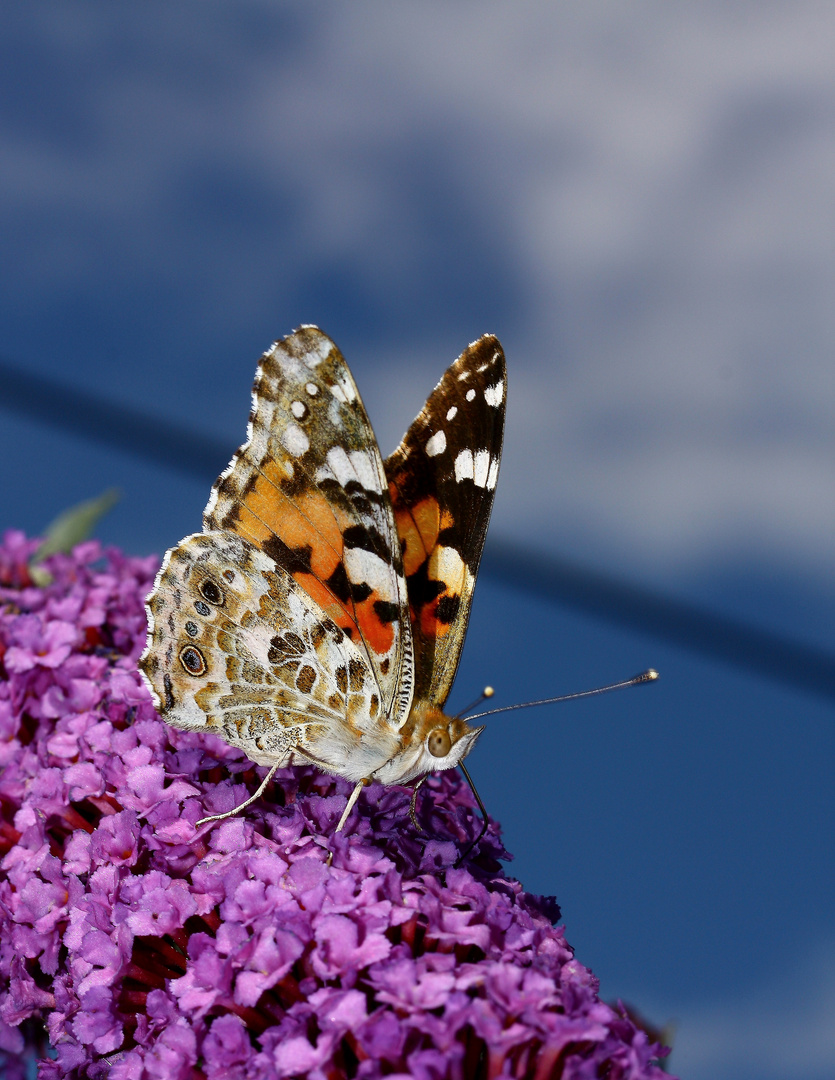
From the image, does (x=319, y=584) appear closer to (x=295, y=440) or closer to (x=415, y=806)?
(x=295, y=440)

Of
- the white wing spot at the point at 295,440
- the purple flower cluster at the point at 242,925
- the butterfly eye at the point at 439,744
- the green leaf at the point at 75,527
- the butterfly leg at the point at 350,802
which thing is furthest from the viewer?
the green leaf at the point at 75,527

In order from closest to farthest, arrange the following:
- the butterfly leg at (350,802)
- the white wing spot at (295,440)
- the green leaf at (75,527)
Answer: the butterfly leg at (350,802), the white wing spot at (295,440), the green leaf at (75,527)

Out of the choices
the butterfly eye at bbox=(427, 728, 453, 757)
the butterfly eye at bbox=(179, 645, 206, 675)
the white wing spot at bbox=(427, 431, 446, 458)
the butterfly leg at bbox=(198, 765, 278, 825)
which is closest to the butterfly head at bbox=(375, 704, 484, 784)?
the butterfly eye at bbox=(427, 728, 453, 757)

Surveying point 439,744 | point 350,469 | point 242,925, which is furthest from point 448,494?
point 242,925

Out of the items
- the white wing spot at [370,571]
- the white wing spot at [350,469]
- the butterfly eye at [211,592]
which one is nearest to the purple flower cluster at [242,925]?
the butterfly eye at [211,592]

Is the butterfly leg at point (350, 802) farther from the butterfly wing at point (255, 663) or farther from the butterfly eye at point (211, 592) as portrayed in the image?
the butterfly eye at point (211, 592)

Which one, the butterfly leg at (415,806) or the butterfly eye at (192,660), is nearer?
the butterfly leg at (415,806)
